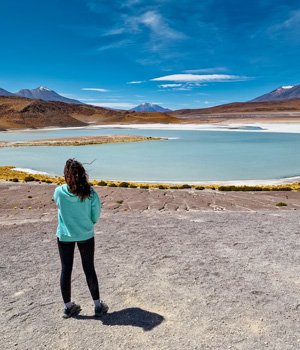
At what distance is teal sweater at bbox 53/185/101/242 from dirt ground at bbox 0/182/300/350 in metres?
1.01

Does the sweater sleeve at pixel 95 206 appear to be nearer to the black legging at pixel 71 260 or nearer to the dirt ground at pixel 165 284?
the black legging at pixel 71 260

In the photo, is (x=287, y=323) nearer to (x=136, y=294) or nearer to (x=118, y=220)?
(x=136, y=294)

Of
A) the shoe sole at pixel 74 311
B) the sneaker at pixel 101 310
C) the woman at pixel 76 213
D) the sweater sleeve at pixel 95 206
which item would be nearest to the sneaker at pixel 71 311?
the shoe sole at pixel 74 311

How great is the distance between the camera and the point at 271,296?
5035 millimetres

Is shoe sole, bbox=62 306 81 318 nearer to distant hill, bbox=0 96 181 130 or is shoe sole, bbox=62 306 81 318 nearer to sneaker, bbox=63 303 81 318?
sneaker, bbox=63 303 81 318

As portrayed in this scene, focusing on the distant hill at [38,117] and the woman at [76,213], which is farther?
the distant hill at [38,117]

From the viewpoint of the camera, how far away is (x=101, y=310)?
4555mm

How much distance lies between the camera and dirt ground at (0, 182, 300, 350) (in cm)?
412

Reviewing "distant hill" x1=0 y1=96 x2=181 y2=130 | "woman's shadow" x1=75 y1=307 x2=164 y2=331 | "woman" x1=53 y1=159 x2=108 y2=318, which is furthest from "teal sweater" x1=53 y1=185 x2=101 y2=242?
"distant hill" x1=0 y1=96 x2=181 y2=130

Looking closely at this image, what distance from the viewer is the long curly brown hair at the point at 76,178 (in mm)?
4023

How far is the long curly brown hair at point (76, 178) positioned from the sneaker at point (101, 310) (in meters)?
1.33

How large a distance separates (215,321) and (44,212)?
773 centimetres

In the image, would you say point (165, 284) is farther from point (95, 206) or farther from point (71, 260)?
point (95, 206)

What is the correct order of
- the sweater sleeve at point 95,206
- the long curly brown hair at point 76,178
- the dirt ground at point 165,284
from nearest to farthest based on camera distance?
the long curly brown hair at point 76,178 → the dirt ground at point 165,284 → the sweater sleeve at point 95,206
